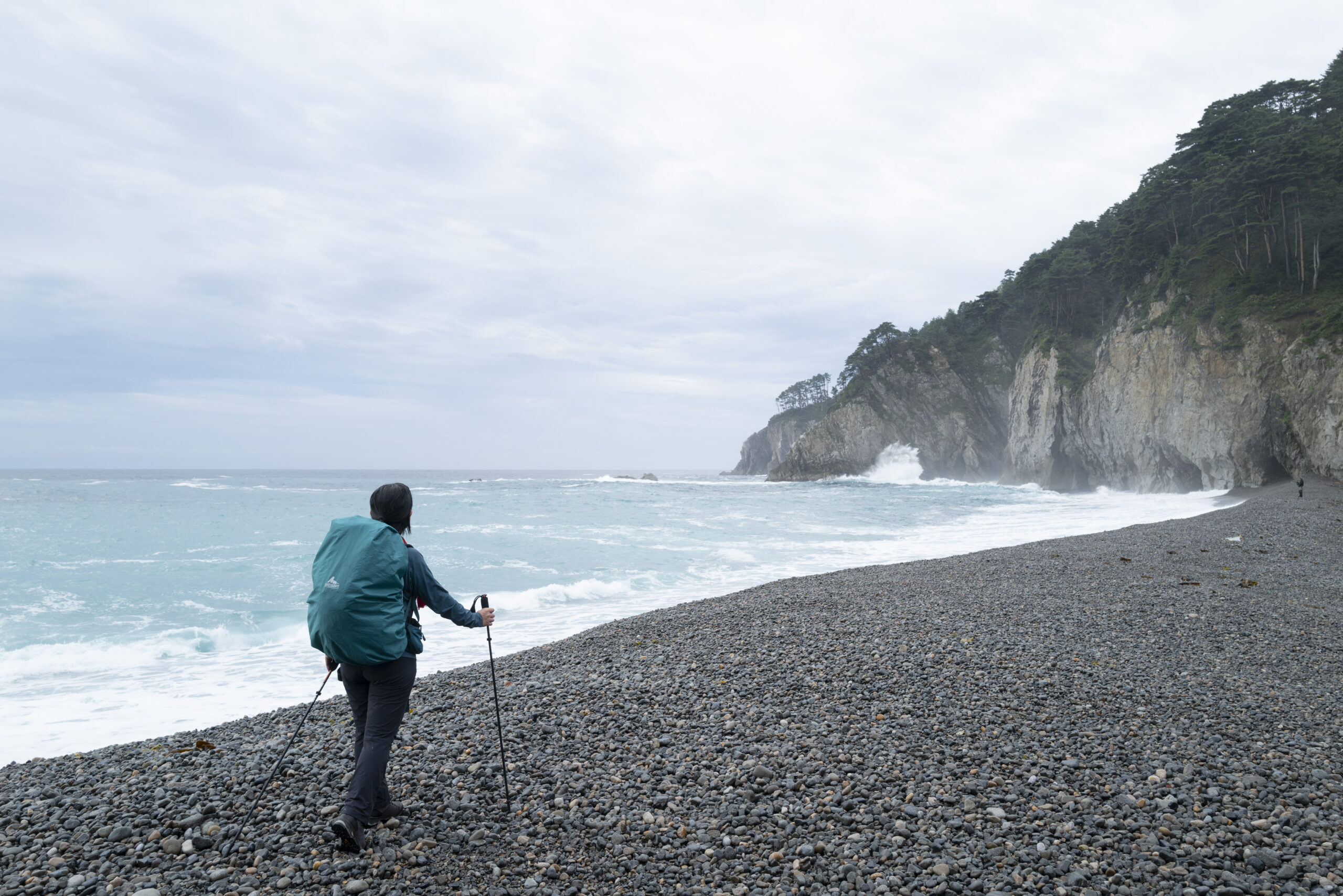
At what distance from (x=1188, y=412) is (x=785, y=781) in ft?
139

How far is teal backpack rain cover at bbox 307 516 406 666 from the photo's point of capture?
126 inches

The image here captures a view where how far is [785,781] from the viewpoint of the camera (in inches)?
160

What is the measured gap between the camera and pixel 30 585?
48.2ft

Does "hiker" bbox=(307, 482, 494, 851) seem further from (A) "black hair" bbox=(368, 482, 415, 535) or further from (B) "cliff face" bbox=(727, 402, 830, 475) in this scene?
(B) "cliff face" bbox=(727, 402, 830, 475)

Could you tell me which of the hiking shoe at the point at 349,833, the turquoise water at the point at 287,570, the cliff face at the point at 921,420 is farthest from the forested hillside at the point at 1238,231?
the hiking shoe at the point at 349,833

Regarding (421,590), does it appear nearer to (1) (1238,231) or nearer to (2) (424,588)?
(2) (424,588)

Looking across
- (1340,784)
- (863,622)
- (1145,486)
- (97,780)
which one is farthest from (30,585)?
(1145,486)

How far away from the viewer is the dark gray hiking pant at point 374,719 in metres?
3.35

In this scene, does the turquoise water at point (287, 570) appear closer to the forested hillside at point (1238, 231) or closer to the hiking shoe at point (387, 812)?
the hiking shoe at point (387, 812)

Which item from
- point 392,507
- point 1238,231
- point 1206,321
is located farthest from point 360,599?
point 1238,231

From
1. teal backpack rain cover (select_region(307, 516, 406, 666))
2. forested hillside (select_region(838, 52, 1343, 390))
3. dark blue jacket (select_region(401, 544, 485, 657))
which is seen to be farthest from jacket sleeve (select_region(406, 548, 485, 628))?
forested hillside (select_region(838, 52, 1343, 390))

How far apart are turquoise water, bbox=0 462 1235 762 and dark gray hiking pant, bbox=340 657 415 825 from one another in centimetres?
481

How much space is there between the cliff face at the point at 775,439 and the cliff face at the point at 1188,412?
61529 millimetres

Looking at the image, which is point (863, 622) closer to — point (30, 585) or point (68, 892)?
point (68, 892)
